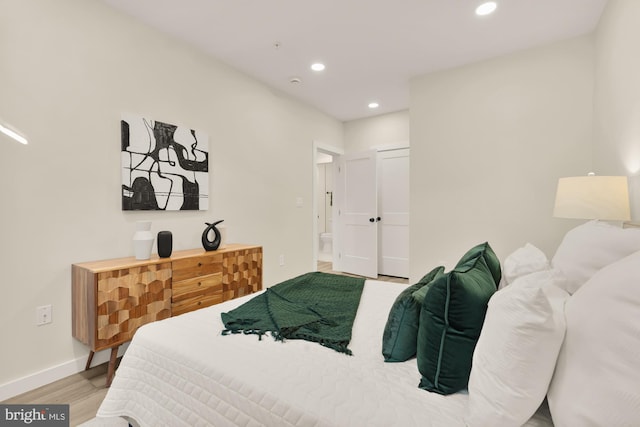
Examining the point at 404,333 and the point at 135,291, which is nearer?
the point at 404,333

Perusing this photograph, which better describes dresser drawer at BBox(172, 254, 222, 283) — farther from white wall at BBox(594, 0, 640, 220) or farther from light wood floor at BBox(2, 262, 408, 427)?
white wall at BBox(594, 0, 640, 220)

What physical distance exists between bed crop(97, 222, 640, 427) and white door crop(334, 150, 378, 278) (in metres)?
3.40

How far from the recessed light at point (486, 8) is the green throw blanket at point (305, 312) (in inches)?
91.1

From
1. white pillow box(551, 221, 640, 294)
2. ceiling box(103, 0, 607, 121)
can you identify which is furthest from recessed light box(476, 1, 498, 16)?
white pillow box(551, 221, 640, 294)

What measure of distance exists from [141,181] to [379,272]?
150 inches

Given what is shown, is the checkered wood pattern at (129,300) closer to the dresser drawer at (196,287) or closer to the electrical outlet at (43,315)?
the dresser drawer at (196,287)

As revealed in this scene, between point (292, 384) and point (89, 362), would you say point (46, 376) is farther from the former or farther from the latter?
point (292, 384)

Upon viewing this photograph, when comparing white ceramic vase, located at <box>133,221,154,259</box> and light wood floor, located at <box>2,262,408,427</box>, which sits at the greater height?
white ceramic vase, located at <box>133,221,154,259</box>

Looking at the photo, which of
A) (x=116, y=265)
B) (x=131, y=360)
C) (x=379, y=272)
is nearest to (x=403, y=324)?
(x=131, y=360)

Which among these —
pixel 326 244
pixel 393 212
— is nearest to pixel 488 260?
pixel 393 212

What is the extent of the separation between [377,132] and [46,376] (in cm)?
476

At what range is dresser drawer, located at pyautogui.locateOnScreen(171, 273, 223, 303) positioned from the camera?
2426 millimetres

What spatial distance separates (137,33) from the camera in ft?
8.46

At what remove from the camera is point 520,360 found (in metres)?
0.78
